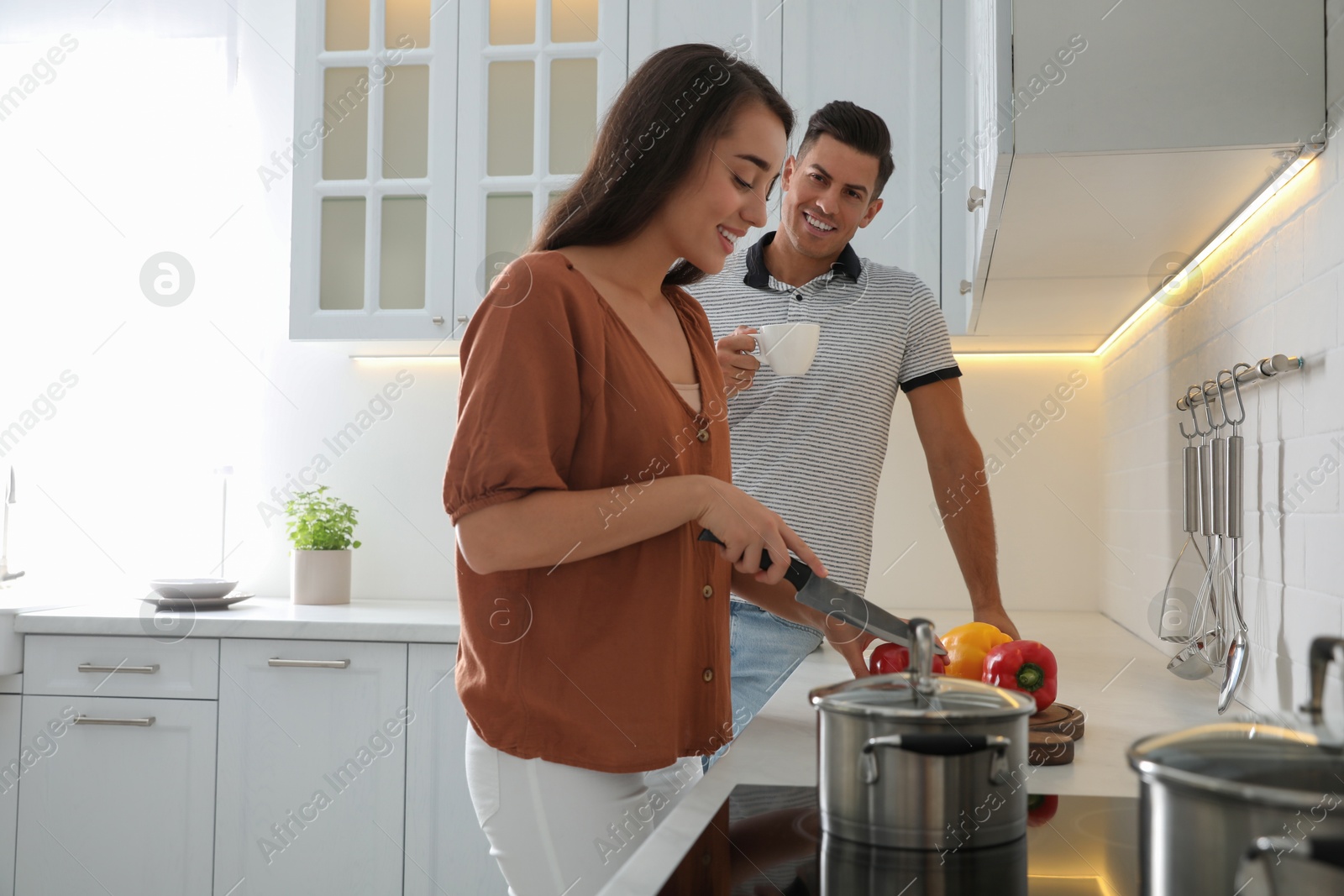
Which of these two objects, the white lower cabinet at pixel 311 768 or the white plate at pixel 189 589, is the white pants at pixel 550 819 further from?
the white plate at pixel 189 589

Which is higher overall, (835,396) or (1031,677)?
(835,396)

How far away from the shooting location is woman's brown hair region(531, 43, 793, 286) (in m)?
0.92

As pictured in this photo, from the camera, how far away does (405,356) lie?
2.61m

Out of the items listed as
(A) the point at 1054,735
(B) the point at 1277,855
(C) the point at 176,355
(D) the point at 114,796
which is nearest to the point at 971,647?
(A) the point at 1054,735

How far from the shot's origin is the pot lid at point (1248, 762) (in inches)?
14.7

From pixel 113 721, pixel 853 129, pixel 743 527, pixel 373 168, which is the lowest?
pixel 113 721

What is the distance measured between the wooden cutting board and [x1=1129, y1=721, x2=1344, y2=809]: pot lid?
0.45 metres

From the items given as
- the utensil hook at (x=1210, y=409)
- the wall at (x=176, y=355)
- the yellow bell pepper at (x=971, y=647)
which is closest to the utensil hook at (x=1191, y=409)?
the utensil hook at (x=1210, y=409)

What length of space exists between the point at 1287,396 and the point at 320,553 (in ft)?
6.52

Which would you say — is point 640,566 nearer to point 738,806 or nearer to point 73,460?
point 738,806

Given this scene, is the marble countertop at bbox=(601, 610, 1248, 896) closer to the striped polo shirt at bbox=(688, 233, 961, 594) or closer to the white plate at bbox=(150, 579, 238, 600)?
the striped polo shirt at bbox=(688, 233, 961, 594)

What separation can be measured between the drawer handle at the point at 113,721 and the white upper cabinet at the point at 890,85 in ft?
5.67

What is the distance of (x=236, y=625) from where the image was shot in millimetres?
2096

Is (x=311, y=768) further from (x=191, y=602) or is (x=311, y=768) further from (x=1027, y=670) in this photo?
(x=1027, y=670)
